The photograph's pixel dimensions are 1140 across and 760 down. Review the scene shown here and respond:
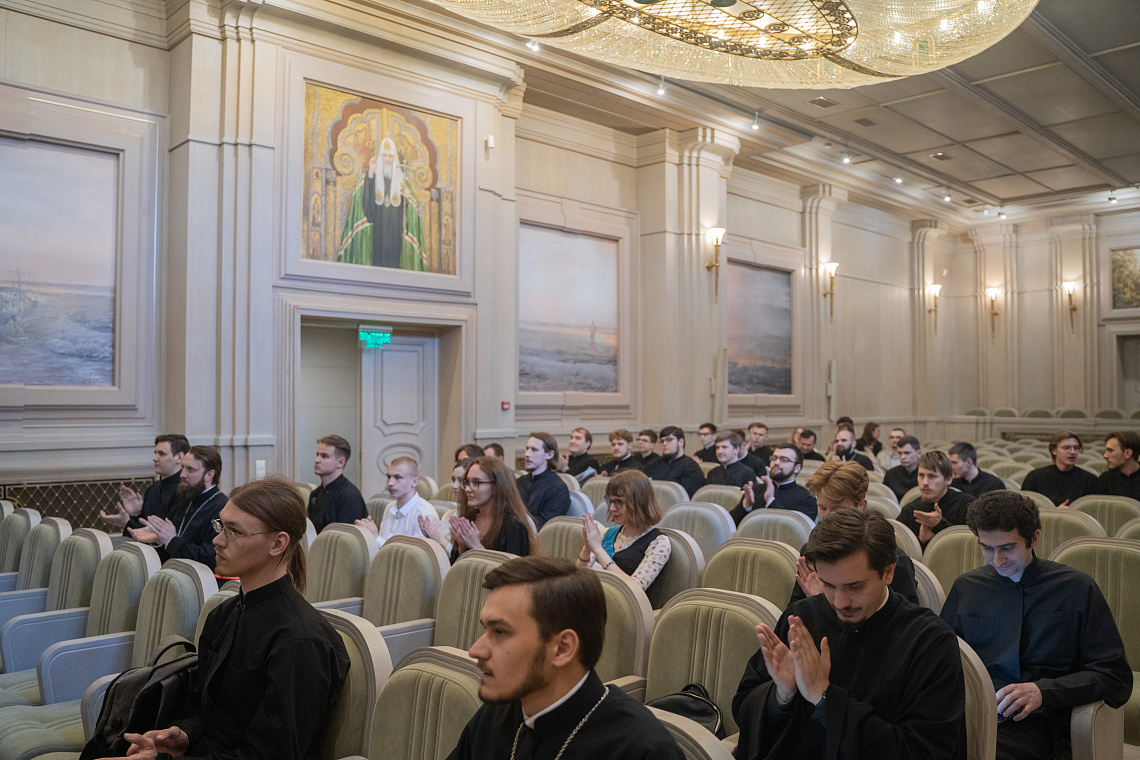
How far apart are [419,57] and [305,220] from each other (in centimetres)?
235

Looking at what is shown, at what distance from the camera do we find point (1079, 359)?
1850 cm

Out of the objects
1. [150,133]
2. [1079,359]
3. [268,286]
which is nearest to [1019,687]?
[268,286]

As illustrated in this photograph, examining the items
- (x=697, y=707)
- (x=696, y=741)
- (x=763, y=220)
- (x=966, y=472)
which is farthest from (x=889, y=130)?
(x=696, y=741)

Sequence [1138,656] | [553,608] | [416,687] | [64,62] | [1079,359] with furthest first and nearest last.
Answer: [1079,359], [64,62], [1138,656], [416,687], [553,608]

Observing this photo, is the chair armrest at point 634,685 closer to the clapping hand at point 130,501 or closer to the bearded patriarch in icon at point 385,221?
the clapping hand at point 130,501

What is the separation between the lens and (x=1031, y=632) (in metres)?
2.99

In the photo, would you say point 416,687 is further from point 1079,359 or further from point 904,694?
point 1079,359

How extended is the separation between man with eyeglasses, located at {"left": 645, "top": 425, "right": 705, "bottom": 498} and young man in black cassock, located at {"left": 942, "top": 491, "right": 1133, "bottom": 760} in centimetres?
577

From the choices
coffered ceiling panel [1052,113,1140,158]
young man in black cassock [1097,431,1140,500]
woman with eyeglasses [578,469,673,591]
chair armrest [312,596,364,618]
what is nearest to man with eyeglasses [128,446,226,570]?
chair armrest [312,596,364,618]

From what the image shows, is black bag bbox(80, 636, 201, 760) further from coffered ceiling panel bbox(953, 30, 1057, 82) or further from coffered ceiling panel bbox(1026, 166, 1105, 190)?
coffered ceiling panel bbox(1026, 166, 1105, 190)

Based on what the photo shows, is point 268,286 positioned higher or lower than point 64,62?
lower

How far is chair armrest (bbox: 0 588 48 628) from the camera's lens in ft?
15.0

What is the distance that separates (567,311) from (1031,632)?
947 cm

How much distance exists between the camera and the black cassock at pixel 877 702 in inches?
82.8
